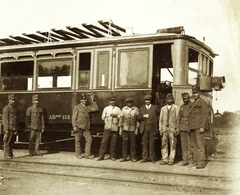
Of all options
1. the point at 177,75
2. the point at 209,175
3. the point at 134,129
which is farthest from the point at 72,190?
the point at 177,75

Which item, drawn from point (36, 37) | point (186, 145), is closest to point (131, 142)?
point (186, 145)

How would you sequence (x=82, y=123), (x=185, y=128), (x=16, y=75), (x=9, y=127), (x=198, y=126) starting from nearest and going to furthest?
(x=198, y=126) → (x=185, y=128) → (x=82, y=123) → (x=9, y=127) → (x=16, y=75)

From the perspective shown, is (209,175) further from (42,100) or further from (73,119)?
(42,100)

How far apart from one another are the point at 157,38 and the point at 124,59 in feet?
3.52

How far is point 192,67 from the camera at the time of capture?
30.8 feet

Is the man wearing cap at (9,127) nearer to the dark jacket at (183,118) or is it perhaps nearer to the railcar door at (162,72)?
the railcar door at (162,72)

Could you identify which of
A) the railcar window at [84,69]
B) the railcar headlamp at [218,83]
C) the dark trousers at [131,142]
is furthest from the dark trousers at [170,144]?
the railcar window at [84,69]

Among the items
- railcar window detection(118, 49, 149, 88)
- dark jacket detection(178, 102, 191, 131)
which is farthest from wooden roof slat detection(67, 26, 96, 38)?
dark jacket detection(178, 102, 191, 131)

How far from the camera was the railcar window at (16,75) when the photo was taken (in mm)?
10898

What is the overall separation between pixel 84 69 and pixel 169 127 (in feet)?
10.4

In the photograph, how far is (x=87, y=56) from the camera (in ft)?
32.7

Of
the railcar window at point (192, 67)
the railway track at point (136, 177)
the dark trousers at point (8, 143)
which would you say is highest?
the railcar window at point (192, 67)

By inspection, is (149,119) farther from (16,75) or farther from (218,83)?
(16,75)

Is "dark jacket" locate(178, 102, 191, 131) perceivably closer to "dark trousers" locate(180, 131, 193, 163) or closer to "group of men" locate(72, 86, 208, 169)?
"group of men" locate(72, 86, 208, 169)
